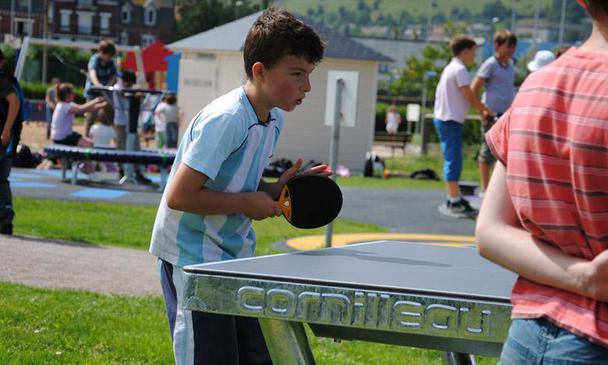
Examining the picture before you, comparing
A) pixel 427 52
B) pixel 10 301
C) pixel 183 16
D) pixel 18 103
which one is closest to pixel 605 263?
pixel 10 301

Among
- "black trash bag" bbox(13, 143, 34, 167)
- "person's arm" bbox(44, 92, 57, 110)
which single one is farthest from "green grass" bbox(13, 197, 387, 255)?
"person's arm" bbox(44, 92, 57, 110)

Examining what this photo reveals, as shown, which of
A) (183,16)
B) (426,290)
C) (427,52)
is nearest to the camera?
(426,290)

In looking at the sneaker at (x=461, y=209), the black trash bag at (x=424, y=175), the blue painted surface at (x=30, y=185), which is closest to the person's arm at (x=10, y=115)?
the sneaker at (x=461, y=209)

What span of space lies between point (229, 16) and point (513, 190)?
3859 inches

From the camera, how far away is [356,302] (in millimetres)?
2727

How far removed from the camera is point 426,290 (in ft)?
8.87

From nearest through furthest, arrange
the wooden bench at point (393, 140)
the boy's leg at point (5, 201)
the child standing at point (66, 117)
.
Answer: the boy's leg at point (5, 201)
the child standing at point (66, 117)
the wooden bench at point (393, 140)

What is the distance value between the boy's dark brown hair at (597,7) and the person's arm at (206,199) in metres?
1.70

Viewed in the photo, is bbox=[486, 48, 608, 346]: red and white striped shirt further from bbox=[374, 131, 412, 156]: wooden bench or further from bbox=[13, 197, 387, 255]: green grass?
bbox=[374, 131, 412, 156]: wooden bench

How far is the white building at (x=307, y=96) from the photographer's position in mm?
27703

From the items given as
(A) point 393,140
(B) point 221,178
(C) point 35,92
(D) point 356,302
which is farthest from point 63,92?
(C) point 35,92

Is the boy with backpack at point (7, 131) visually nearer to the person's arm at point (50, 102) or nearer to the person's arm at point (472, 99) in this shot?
the person's arm at point (472, 99)

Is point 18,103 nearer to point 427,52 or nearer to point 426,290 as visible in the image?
point 426,290

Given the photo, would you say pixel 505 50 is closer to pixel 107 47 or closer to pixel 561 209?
pixel 107 47
